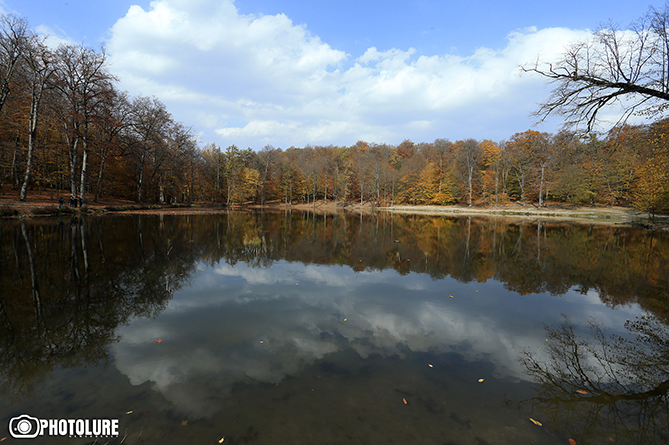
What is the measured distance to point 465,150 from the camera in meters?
60.5

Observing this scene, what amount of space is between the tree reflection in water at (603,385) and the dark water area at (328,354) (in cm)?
2

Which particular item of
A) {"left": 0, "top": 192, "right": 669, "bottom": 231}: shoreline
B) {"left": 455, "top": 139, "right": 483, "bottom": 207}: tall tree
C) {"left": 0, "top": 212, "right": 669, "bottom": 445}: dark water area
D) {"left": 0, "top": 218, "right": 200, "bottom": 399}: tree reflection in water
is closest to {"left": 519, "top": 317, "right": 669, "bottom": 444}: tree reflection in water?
{"left": 0, "top": 212, "right": 669, "bottom": 445}: dark water area

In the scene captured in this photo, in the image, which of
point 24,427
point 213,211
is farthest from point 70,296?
point 213,211

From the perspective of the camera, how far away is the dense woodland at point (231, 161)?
2403 centimetres

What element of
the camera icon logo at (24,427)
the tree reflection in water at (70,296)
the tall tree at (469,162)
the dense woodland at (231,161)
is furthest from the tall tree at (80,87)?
the tall tree at (469,162)

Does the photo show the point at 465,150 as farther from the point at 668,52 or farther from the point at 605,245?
the point at 668,52

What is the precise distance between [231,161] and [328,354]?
61.6m

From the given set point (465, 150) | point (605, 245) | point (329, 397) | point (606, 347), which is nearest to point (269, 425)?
point (329, 397)

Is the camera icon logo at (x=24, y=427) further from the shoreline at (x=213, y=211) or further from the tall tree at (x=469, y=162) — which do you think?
the tall tree at (x=469, y=162)

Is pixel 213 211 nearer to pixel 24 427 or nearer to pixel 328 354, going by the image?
pixel 328 354

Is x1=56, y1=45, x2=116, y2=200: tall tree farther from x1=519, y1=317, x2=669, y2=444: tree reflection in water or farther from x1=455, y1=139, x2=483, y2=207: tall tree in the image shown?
x1=455, y1=139, x2=483, y2=207: tall tree

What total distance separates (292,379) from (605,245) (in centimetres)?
2228

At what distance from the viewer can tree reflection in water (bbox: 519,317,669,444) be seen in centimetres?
315

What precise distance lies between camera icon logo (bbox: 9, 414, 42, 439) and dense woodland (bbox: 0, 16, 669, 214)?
13102mm
